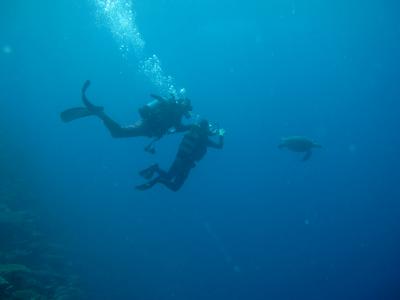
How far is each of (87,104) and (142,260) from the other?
981 inches

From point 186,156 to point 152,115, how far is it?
1.38 meters

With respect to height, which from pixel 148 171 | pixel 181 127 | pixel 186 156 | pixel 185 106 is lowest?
pixel 148 171

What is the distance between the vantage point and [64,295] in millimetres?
16562

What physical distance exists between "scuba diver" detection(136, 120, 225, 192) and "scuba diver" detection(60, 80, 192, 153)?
14.2 inches

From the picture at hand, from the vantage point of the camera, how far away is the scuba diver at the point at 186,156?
380 inches

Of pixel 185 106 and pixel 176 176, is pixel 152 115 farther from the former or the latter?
pixel 176 176

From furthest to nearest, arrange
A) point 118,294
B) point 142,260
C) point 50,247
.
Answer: point 142,260, point 118,294, point 50,247

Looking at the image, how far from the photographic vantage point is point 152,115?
9266 mm

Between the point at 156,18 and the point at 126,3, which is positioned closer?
the point at 126,3

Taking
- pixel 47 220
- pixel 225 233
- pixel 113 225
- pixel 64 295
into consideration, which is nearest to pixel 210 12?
pixel 225 233

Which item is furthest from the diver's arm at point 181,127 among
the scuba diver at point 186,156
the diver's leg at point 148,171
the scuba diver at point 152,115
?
the diver's leg at point 148,171

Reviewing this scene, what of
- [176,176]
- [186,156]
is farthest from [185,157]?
[176,176]

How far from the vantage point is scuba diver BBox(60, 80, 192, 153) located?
926cm

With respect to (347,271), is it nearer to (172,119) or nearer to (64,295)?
(64,295)
